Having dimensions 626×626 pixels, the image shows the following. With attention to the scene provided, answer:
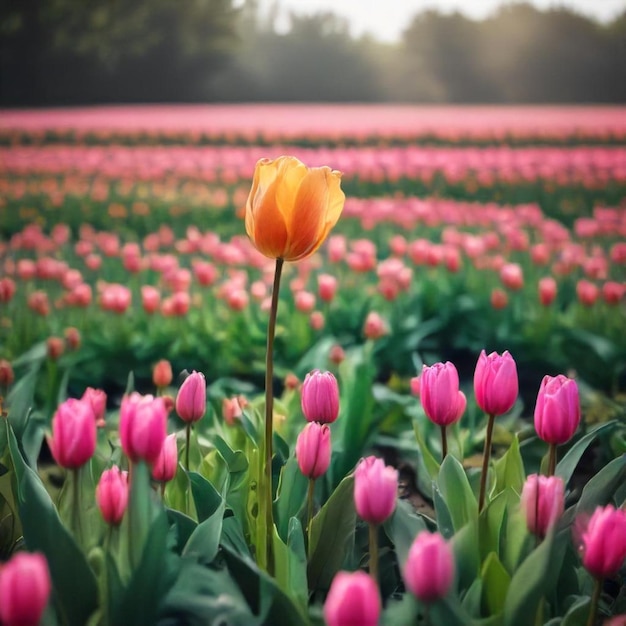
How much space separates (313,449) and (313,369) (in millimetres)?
663

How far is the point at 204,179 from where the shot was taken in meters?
3.49

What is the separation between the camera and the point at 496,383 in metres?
0.74

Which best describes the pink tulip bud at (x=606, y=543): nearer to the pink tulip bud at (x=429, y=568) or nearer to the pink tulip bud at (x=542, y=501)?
the pink tulip bud at (x=542, y=501)

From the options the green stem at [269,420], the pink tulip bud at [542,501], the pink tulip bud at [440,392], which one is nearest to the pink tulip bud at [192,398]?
the green stem at [269,420]

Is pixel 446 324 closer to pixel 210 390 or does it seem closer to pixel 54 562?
pixel 210 390

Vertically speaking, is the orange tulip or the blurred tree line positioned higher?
the blurred tree line

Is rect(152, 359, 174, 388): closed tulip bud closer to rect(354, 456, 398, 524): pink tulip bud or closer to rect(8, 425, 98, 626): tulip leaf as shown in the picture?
rect(8, 425, 98, 626): tulip leaf

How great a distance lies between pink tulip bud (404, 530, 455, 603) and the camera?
0.51 m

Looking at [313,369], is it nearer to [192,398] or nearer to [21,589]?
[192,398]

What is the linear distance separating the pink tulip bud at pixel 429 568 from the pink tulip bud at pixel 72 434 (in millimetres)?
277

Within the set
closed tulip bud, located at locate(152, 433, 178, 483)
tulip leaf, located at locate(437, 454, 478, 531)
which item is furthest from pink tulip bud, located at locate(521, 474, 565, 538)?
closed tulip bud, located at locate(152, 433, 178, 483)

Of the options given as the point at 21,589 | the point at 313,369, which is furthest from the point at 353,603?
the point at 313,369

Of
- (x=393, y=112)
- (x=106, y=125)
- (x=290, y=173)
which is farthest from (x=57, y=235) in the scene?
(x=290, y=173)

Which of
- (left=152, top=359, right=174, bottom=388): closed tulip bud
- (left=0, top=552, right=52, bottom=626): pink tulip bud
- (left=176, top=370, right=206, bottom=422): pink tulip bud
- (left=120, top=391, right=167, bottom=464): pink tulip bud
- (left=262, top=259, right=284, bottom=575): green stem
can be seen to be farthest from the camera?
(left=152, top=359, right=174, bottom=388): closed tulip bud
